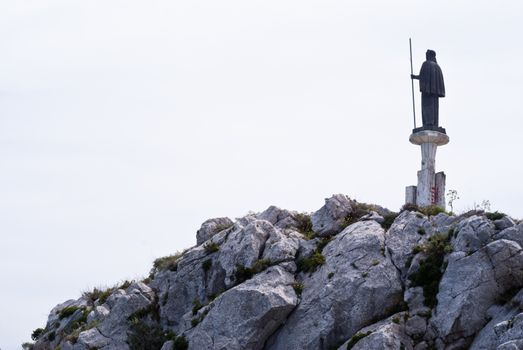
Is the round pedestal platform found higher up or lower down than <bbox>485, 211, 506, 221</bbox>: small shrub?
higher up

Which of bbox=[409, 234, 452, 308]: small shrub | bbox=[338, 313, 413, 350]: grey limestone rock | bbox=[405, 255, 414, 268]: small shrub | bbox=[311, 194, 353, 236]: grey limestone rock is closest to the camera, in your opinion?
bbox=[338, 313, 413, 350]: grey limestone rock

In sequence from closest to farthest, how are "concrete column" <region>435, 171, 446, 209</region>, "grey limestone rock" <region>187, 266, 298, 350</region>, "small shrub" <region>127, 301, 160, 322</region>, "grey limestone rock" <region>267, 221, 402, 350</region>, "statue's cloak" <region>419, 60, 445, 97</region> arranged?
1. "grey limestone rock" <region>267, 221, 402, 350</region>
2. "grey limestone rock" <region>187, 266, 298, 350</region>
3. "small shrub" <region>127, 301, 160, 322</region>
4. "concrete column" <region>435, 171, 446, 209</region>
5. "statue's cloak" <region>419, 60, 445, 97</region>

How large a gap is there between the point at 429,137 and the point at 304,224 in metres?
7.23

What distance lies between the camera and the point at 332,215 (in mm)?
38094

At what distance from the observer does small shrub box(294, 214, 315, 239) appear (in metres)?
38.0

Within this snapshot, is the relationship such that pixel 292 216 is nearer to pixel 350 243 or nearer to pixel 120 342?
pixel 350 243

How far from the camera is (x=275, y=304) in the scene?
109 ft

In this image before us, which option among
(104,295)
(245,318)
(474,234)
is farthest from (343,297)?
(104,295)

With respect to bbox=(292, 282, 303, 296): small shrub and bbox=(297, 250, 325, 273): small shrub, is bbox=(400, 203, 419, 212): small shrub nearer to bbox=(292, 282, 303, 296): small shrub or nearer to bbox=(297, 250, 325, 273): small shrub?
bbox=(297, 250, 325, 273): small shrub

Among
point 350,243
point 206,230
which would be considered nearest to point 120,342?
point 206,230

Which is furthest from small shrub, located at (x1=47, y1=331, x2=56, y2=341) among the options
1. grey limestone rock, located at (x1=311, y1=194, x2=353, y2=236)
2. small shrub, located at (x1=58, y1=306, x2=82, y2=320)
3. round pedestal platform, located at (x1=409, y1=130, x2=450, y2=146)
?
round pedestal platform, located at (x1=409, y1=130, x2=450, y2=146)

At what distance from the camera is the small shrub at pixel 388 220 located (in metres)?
36.2

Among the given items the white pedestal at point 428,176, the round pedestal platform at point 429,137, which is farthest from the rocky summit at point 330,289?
the round pedestal platform at point 429,137

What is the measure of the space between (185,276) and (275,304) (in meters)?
6.47
